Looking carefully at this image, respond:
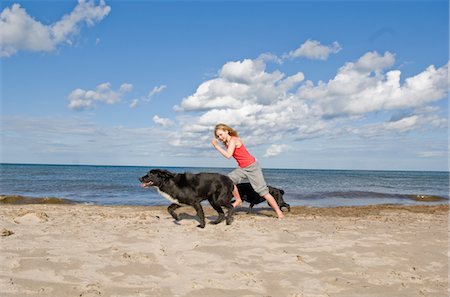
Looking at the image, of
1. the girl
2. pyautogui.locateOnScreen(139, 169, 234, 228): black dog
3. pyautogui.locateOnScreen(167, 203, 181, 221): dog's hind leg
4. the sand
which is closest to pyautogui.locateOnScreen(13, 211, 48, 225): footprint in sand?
the sand

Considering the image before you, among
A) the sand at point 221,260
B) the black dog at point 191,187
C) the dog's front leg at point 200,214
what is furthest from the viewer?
the black dog at point 191,187

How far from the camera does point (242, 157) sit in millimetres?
7922

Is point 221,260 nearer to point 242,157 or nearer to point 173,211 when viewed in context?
point 173,211

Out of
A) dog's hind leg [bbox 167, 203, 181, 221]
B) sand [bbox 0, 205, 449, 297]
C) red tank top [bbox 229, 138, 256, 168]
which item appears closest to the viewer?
sand [bbox 0, 205, 449, 297]

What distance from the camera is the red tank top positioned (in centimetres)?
789

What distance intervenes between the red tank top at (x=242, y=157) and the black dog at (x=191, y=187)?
0.62 metres

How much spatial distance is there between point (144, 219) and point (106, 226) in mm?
1237

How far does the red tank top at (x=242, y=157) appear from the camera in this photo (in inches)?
311

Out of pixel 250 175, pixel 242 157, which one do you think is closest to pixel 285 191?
pixel 250 175

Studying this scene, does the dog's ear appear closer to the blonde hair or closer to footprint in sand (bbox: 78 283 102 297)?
the blonde hair

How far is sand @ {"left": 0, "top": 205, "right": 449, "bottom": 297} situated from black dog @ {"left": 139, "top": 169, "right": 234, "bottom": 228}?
1.82ft

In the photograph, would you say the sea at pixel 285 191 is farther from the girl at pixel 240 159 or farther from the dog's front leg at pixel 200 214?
the dog's front leg at pixel 200 214

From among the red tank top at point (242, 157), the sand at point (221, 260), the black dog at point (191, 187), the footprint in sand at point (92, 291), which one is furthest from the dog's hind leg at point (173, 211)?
the footprint in sand at point (92, 291)

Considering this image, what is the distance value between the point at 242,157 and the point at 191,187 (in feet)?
4.40
